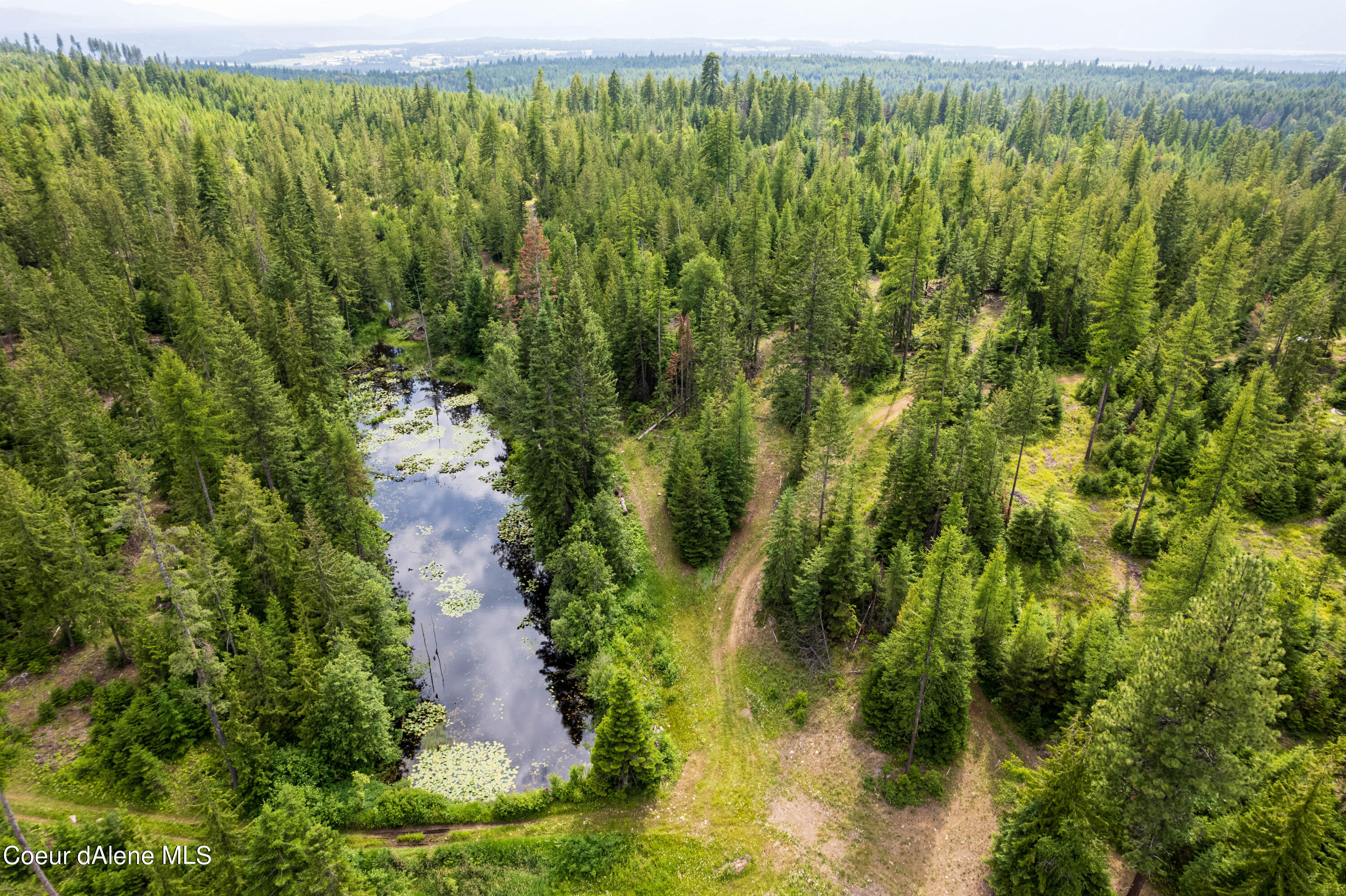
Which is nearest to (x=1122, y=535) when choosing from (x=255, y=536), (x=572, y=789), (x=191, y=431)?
(x=572, y=789)

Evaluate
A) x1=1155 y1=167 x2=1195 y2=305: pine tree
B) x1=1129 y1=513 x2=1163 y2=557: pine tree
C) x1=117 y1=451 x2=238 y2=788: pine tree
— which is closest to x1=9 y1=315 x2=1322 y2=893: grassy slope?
x1=1129 y1=513 x2=1163 y2=557: pine tree

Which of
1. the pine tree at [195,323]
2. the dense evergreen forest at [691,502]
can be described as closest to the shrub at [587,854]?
the dense evergreen forest at [691,502]

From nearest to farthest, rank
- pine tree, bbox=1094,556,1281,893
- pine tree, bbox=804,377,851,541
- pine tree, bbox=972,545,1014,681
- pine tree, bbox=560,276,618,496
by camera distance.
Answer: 1. pine tree, bbox=1094,556,1281,893
2. pine tree, bbox=972,545,1014,681
3. pine tree, bbox=804,377,851,541
4. pine tree, bbox=560,276,618,496

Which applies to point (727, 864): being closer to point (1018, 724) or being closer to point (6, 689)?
point (1018, 724)

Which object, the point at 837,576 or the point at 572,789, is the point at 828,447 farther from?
the point at 572,789

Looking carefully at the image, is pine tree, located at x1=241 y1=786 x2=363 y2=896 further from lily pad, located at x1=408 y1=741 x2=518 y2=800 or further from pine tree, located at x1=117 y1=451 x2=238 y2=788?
pine tree, located at x1=117 y1=451 x2=238 y2=788

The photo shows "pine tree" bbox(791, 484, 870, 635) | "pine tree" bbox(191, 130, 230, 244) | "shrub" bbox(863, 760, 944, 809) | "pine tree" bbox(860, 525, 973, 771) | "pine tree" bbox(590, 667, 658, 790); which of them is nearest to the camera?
"pine tree" bbox(860, 525, 973, 771)
